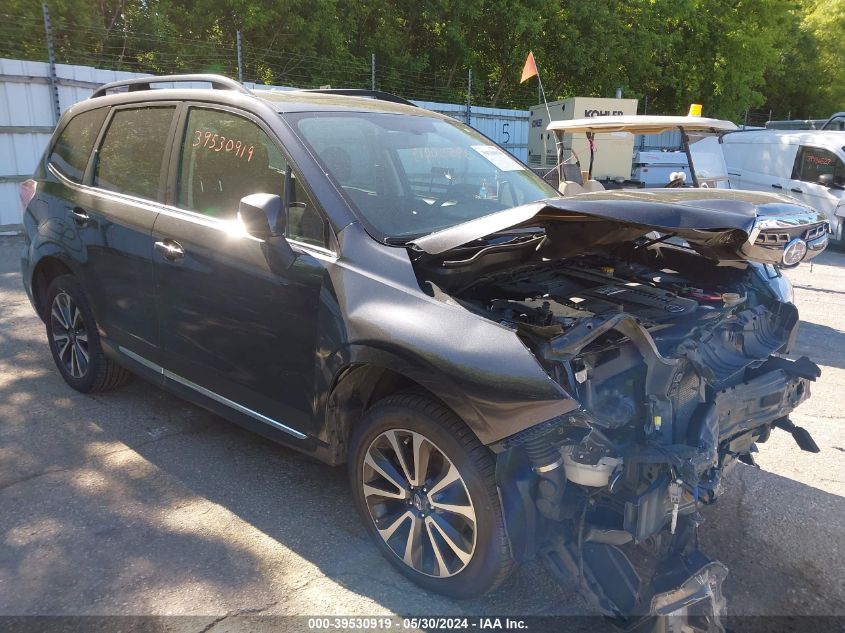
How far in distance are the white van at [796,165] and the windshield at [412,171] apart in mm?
10015

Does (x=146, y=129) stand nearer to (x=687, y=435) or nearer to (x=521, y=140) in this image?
(x=687, y=435)

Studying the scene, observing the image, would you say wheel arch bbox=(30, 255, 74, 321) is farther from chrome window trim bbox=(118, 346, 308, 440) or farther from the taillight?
chrome window trim bbox=(118, 346, 308, 440)

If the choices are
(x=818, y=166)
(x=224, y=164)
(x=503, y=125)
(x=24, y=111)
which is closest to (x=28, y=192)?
(x=224, y=164)

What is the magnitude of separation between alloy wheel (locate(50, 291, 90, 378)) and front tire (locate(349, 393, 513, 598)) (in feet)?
8.14

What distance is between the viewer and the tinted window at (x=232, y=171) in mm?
3145

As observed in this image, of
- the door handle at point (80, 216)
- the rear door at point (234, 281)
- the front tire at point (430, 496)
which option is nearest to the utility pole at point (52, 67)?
the door handle at point (80, 216)

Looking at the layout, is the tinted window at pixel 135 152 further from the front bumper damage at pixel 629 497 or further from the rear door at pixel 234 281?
the front bumper damage at pixel 629 497

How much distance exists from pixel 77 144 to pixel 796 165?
12498 millimetres

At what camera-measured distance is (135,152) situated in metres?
4.03

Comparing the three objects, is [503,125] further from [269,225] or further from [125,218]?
[269,225]

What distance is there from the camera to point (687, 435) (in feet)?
8.89

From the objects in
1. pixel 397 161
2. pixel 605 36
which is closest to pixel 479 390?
pixel 397 161

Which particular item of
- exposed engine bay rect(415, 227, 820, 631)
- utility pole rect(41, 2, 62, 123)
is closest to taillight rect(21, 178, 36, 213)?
exposed engine bay rect(415, 227, 820, 631)

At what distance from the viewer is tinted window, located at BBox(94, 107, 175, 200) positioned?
386cm
